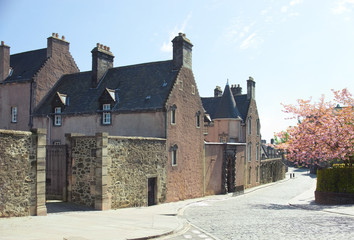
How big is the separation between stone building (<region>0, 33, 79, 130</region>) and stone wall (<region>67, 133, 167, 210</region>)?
588 inches

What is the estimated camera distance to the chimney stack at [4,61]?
3177cm

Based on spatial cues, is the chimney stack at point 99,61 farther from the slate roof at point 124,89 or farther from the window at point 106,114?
the window at point 106,114

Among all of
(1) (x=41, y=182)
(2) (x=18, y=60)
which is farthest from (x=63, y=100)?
(1) (x=41, y=182)

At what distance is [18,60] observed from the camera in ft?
114

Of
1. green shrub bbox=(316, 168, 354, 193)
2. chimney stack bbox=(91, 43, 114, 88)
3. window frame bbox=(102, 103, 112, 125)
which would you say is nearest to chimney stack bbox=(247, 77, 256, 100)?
chimney stack bbox=(91, 43, 114, 88)

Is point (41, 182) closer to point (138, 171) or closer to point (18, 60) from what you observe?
point (138, 171)

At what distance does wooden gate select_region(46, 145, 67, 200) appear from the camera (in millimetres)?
18031

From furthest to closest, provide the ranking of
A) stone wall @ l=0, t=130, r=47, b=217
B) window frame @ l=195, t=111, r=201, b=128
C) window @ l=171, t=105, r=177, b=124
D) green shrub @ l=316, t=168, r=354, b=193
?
window frame @ l=195, t=111, r=201, b=128, window @ l=171, t=105, r=177, b=124, green shrub @ l=316, t=168, r=354, b=193, stone wall @ l=0, t=130, r=47, b=217

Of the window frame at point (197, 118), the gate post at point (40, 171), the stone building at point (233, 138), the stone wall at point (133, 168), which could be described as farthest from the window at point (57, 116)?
the gate post at point (40, 171)

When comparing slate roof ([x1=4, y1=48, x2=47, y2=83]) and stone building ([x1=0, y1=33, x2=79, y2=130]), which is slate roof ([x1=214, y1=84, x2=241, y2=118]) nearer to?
stone building ([x1=0, y1=33, x2=79, y2=130])

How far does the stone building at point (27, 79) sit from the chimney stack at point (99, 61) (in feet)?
15.8

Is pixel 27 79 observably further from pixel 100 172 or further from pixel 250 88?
pixel 250 88

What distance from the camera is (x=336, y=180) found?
21.9 m

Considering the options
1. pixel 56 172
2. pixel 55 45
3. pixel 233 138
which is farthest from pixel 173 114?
pixel 233 138
